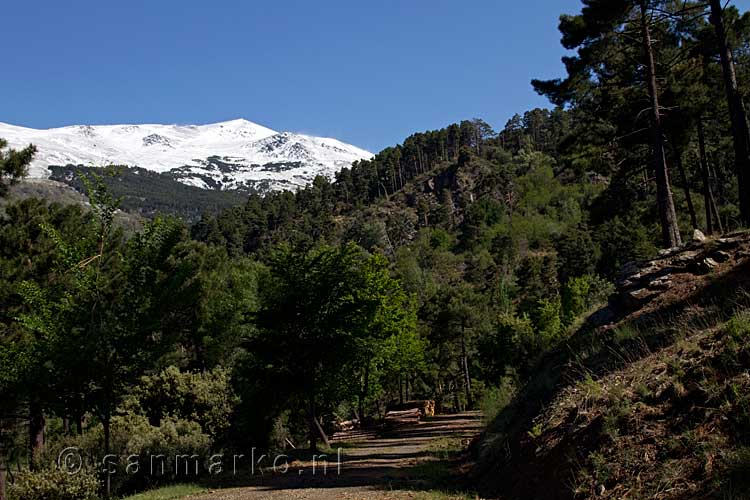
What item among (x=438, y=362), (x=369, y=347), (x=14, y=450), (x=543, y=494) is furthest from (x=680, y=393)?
(x=438, y=362)

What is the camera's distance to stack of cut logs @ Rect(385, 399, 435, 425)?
3219 cm

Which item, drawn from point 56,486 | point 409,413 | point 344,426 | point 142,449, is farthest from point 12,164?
point 409,413

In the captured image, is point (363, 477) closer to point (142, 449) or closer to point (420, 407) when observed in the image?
point (142, 449)

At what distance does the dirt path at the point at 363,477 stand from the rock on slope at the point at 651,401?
1.54 meters

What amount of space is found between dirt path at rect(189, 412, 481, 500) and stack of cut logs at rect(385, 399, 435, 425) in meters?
9.69

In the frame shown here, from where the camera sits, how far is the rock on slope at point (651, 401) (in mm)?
6309

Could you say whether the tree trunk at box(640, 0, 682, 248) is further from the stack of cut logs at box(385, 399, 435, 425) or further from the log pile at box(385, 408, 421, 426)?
the stack of cut logs at box(385, 399, 435, 425)

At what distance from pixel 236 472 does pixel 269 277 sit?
645cm

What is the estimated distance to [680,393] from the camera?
23.8 feet

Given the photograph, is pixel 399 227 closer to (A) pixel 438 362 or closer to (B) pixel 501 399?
(A) pixel 438 362

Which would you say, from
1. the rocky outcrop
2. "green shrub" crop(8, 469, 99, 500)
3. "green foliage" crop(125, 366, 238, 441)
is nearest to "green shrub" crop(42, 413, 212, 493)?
"green foliage" crop(125, 366, 238, 441)

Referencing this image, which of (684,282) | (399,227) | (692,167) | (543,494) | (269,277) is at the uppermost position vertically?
(399,227)

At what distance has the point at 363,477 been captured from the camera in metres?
13.5

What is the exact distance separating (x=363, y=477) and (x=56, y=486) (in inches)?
317
